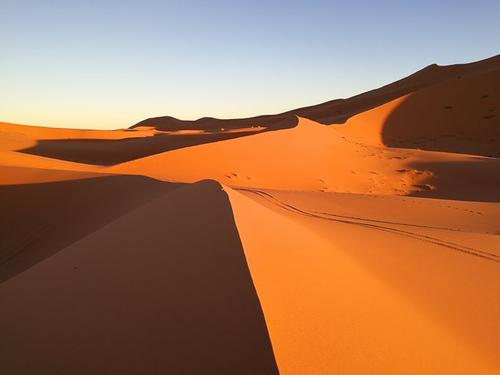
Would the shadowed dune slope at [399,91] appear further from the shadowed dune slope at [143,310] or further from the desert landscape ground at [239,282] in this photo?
the shadowed dune slope at [143,310]

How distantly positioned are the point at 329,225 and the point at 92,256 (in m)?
2.54

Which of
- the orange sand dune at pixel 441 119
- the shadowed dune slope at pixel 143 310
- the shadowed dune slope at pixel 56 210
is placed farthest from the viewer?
the orange sand dune at pixel 441 119

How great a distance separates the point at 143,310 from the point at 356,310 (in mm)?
1143

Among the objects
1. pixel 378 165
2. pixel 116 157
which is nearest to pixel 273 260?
pixel 378 165

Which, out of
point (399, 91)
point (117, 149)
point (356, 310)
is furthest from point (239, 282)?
point (399, 91)

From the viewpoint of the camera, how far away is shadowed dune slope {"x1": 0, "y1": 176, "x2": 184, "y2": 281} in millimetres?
4898

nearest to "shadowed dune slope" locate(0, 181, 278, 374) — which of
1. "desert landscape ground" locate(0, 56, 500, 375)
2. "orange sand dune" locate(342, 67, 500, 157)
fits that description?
"desert landscape ground" locate(0, 56, 500, 375)

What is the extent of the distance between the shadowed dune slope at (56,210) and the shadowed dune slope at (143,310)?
6.01 feet

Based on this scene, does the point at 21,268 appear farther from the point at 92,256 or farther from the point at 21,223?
the point at 92,256

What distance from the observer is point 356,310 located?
→ 2156 mm

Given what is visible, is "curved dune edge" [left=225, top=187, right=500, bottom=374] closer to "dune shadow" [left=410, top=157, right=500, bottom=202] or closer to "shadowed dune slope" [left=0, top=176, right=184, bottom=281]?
"shadowed dune slope" [left=0, top=176, right=184, bottom=281]

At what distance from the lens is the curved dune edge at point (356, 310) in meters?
1.70

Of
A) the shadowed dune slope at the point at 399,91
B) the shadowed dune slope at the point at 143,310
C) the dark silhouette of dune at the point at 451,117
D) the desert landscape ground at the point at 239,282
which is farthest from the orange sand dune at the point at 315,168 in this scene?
the shadowed dune slope at the point at 399,91

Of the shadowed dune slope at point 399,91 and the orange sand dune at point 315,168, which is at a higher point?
the shadowed dune slope at point 399,91
